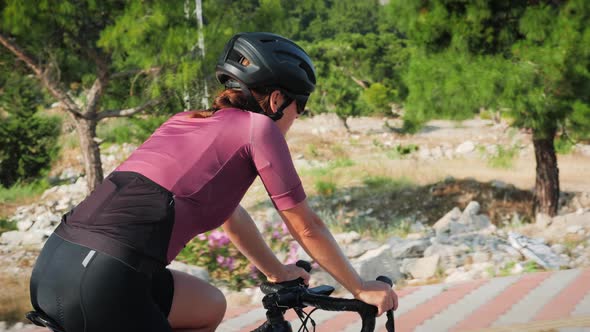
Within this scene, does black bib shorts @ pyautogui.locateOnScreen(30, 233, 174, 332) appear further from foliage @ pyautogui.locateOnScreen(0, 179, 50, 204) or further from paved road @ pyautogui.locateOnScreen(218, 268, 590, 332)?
foliage @ pyautogui.locateOnScreen(0, 179, 50, 204)

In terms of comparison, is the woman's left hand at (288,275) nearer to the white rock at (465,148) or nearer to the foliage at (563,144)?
the foliage at (563,144)

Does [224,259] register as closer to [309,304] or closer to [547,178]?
[309,304]

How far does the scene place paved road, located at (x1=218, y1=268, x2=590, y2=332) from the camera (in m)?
3.49

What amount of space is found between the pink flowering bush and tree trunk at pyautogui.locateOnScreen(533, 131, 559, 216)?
4.68 meters

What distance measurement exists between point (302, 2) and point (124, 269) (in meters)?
8.24

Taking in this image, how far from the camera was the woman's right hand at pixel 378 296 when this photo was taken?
1.55m

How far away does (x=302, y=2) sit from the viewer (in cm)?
927

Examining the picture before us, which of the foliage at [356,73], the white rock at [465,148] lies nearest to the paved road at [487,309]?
the white rock at [465,148]

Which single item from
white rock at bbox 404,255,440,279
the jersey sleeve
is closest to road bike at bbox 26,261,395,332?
the jersey sleeve

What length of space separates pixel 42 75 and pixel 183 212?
27.5ft

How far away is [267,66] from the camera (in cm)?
167

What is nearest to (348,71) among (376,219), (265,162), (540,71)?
(376,219)

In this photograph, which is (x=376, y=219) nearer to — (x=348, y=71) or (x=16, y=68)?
(x=16, y=68)

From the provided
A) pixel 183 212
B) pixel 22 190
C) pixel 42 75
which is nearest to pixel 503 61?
pixel 42 75
